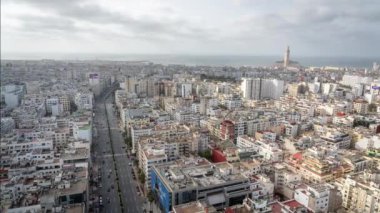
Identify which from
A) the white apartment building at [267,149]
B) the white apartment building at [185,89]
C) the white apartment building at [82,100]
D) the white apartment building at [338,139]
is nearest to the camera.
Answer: the white apartment building at [267,149]

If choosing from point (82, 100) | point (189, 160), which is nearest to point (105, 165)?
point (189, 160)

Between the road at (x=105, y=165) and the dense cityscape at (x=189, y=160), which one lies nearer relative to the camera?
the dense cityscape at (x=189, y=160)

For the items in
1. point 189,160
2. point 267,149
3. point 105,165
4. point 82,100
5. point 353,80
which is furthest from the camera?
point 353,80

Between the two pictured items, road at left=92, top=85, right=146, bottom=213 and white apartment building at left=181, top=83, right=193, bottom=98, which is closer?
road at left=92, top=85, right=146, bottom=213

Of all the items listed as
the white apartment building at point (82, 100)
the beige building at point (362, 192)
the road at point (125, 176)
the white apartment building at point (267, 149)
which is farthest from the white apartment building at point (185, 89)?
the beige building at point (362, 192)

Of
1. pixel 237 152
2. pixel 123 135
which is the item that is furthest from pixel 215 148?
pixel 123 135

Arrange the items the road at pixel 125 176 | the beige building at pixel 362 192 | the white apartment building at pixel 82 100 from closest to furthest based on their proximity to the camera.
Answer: the beige building at pixel 362 192 < the road at pixel 125 176 < the white apartment building at pixel 82 100

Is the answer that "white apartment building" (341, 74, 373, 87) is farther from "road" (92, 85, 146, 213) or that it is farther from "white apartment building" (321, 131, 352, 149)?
"road" (92, 85, 146, 213)

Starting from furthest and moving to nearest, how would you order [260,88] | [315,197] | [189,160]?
[260,88] → [189,160] → [315,197]

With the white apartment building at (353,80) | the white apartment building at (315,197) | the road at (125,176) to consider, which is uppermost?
the white apartment building at (353,80)

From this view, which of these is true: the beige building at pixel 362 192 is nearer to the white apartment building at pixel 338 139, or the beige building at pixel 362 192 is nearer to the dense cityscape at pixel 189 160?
the dense cityscape at pixel 189 160

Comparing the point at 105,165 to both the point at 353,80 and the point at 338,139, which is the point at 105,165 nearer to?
the point at 338,139

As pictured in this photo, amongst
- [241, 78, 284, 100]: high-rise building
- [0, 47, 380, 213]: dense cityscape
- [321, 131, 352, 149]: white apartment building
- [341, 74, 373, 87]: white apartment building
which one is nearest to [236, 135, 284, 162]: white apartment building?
[0, 47, 380, 213]: dense cityscape
